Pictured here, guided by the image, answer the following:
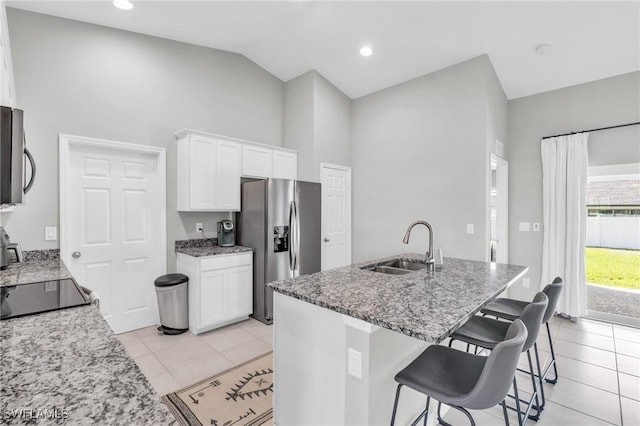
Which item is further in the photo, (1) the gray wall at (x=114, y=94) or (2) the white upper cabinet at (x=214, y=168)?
(2) the white upper cabinet at (x=214, y=168)

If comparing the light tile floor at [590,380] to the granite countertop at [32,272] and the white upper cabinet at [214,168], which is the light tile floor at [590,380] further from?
the white upper cabinet at [214,168]

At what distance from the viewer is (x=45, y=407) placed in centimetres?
64

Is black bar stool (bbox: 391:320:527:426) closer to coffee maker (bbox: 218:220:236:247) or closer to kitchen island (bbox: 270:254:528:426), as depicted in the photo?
kitchen island (bbox: 270:254:528:426)

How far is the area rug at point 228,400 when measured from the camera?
6.72 feet

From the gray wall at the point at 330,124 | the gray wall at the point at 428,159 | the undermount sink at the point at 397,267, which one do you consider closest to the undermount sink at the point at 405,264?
the undermount sink at the point at 397,267

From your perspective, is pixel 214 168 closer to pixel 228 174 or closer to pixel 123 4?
pixel 228 174

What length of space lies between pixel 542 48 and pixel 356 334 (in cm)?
389

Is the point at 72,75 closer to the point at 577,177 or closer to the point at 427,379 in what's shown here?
the point at 427,379

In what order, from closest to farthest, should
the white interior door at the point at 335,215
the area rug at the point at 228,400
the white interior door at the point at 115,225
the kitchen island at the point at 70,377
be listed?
the kitchen island at the point at 70,377 → the area rug at the point at 228,400 → the white interior door at the point at 115,225 → the white interior door at the point at 335,215

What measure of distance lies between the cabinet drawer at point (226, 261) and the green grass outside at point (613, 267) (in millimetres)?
4449

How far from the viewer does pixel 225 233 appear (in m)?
3.92

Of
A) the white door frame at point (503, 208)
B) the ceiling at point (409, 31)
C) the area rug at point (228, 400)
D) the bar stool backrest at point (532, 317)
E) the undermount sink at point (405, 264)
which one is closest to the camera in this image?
the bar stool backrest at point (532, 317)

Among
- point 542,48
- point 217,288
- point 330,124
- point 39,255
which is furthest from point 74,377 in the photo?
point 542,48

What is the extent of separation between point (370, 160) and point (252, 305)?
9.23 feet
